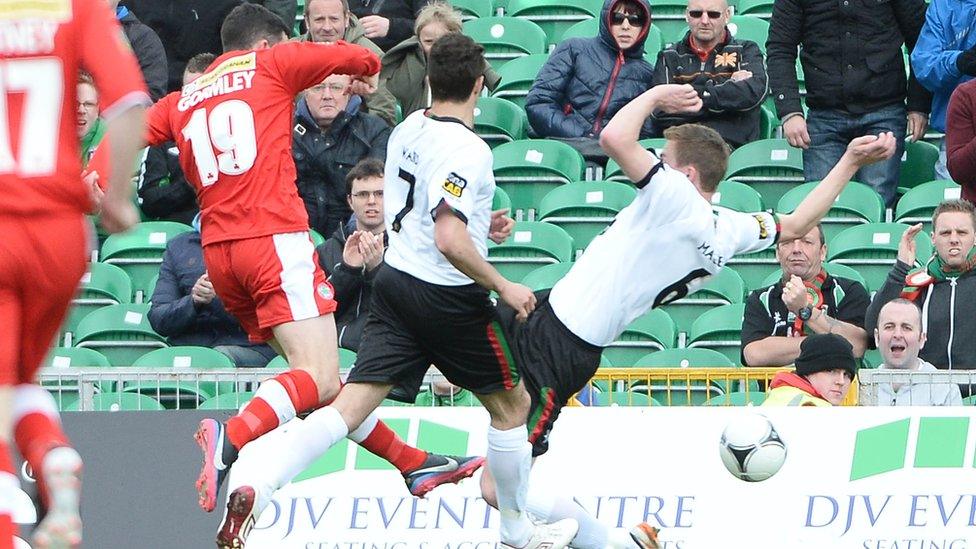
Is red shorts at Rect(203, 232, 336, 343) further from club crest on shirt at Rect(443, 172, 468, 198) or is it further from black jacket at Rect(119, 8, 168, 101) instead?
black jacket at Rect(119, 8, 168, 101)

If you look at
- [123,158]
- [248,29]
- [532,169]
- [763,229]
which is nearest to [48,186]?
[123,158]

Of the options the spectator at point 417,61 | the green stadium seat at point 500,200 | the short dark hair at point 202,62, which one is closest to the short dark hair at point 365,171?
the green stadium seat at point 500,200

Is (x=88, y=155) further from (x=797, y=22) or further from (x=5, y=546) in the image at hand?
(x=5, y=546)

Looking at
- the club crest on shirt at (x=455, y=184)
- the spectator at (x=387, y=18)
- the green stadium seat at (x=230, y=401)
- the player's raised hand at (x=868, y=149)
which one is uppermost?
the spectator at (x=387, y=18)

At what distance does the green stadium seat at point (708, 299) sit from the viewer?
36.0 feet

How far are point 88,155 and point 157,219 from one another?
74 centimetres

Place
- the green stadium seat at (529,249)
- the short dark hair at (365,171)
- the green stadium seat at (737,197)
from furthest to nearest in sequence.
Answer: the green stadium seat at (737,197), the green stadium seat at (529,249), the short dark hair at (365,171)

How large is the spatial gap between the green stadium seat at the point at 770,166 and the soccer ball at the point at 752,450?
12.5 feet

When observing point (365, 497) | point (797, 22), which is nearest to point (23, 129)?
point (365, 497)

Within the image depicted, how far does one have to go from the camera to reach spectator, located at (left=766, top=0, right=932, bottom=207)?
462 inches

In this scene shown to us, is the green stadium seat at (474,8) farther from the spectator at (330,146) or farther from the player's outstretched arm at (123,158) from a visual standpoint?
the player's outstretched arm at (123,158)

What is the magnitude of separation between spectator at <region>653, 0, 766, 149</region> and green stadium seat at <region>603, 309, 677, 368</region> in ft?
5.65

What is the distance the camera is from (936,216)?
32.1ft

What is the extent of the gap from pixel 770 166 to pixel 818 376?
10.3 ft
